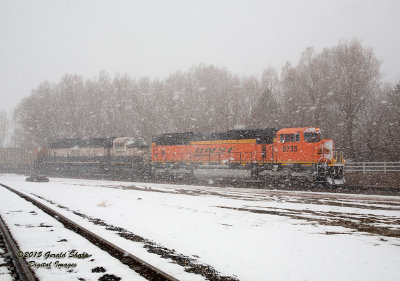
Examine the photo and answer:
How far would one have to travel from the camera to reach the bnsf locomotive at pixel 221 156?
53.8 feet

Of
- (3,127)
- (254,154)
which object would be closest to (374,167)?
(254,154)

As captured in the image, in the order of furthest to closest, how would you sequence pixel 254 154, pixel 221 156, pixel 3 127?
pixel 3 127 < pixel 221 156 < pixel 254 154

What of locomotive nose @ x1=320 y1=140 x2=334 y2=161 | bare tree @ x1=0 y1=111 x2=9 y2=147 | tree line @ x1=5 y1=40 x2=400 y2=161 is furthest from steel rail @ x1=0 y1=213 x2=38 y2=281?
bare tree @ x1=0 y1=111 x2=9 y2=147

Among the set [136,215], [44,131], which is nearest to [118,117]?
[44,131]

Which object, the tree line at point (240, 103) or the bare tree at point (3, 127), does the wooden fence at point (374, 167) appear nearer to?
the tree line at point (240, 103)

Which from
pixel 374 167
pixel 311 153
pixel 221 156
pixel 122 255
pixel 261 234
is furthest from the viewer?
pixel 374 167

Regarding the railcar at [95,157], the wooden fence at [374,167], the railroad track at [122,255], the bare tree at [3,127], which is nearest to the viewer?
the railroad track at [122,255]

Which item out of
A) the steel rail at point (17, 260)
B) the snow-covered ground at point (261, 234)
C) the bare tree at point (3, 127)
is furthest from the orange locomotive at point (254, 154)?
the bare tree at point (3, 127)

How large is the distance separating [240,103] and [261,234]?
36.0 meters

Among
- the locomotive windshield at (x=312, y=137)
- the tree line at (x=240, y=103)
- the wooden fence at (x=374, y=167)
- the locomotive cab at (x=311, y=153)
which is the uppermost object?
the tree line at (x=240, y=103)

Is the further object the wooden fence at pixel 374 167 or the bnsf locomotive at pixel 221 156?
the wooden fence at pixel 374 167

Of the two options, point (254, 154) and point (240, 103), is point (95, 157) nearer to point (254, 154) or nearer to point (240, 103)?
point (254, 154)

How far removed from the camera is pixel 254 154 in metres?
18.5

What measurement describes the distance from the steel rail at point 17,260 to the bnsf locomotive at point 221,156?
44.2 feet
